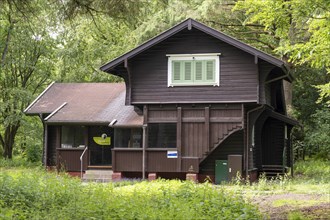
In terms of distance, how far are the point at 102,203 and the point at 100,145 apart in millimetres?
16892

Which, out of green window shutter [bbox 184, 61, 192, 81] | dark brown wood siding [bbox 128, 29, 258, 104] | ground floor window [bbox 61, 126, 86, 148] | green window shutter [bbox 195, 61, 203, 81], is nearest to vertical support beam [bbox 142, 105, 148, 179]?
dark brown wood siding [bbox 128, 29, 258, 104]

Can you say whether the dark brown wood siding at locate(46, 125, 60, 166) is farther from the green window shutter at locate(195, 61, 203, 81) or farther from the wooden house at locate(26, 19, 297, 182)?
the green window shutter at locate(195, 61, 203, 81)

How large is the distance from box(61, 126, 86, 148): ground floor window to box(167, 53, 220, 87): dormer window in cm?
560

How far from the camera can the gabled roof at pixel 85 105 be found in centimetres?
2598

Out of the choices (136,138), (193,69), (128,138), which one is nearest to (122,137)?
(128,138)

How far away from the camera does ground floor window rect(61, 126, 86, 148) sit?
2717cm

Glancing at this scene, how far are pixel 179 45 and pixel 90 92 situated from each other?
7.40 meters

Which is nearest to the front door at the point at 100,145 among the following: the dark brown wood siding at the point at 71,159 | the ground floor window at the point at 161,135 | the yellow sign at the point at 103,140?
the yellow sign at the point at 103,140

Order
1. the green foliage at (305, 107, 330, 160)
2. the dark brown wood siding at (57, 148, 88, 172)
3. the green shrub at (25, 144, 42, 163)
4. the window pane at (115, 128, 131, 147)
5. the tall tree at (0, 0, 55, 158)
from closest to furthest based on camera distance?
the window pane at (115, 128, 131, 147), the dark brown wood siding at (57, 148, 88, 172), the green foliage at (305, 107, 330, 160), the tall tree at (0, 0, 55, 158), the green shrub at (25, 144, 42, 163)

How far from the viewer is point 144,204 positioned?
10781 mm

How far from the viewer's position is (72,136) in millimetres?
27266

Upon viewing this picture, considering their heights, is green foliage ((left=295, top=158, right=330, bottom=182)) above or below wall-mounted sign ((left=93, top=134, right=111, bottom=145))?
below

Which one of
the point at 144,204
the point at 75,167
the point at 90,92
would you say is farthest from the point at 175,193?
the point at 90,92

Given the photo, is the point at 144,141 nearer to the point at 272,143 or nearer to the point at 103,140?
the point at 103,140
